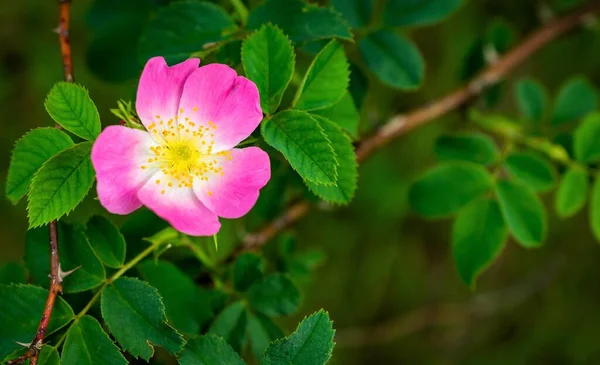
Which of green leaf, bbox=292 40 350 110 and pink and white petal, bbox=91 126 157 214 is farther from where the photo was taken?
green leaf, bbox=292 40 350 110

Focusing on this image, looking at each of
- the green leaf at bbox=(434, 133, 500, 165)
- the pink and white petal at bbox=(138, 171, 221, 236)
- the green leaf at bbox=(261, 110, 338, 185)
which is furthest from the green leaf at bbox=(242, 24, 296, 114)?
the green leaf at bbox=(434, 133, 500, 165)

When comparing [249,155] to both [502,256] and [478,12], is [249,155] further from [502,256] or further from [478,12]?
[502,256]

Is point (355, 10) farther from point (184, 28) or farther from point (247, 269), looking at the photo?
point (247, 269)

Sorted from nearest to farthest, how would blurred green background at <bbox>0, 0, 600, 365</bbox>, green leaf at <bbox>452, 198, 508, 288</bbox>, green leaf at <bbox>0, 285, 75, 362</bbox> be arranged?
green leaf at <bbox>0, 285, 75, 362</bbox>
green leaf at <bbox>452, 198, 508, 288</bbox>
blurred green background at <bbox>0, 0, 600, 365</bbox>

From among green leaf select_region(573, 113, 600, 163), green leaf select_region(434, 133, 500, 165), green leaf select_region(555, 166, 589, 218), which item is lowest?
green leaf select_region(555, 166, 589, 218)

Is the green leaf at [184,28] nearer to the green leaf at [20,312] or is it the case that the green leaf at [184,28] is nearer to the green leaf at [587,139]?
the green leaf at [20,312]

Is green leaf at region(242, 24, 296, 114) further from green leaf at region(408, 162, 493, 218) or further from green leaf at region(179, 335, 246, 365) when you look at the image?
green leaf at region(408, 162, 493, 218)
